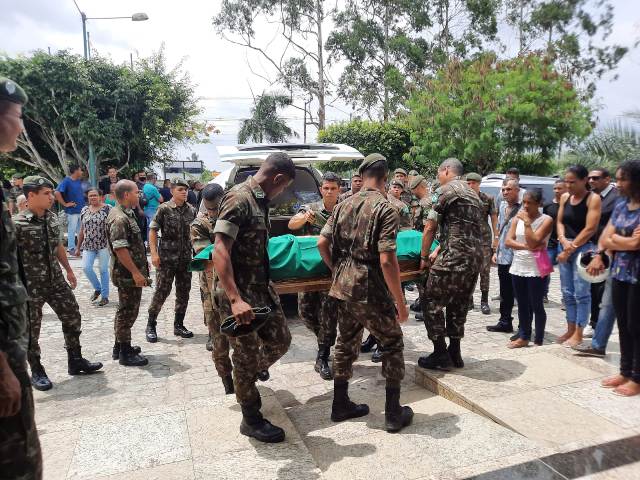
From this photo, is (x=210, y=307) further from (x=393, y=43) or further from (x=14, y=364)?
(x=393, y=43)

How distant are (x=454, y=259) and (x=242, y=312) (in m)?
1.96

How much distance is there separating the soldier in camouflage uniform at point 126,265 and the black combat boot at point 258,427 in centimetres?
208

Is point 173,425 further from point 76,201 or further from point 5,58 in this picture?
point 5,58

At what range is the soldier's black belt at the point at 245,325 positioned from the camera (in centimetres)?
273

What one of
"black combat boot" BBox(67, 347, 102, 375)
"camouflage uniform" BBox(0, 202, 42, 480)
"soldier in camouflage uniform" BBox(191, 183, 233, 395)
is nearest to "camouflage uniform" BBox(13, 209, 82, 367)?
"black combat boot" BBox(67, 347, 102, 375)

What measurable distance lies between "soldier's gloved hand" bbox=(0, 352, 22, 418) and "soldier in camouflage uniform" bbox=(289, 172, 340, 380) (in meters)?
2.65

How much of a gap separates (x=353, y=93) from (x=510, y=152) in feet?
47.7

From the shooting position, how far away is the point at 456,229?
3857 millimetres

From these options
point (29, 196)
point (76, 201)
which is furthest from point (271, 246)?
point (76, 201)

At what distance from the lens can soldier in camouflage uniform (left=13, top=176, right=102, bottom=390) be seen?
4.07 metres

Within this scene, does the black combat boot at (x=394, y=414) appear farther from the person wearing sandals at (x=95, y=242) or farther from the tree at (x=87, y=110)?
the tree at (x=87, y=110)

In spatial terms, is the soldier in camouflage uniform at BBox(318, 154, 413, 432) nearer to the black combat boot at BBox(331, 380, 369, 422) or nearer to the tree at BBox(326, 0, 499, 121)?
the black combat boot at BBox(331, 380, 369, 422)

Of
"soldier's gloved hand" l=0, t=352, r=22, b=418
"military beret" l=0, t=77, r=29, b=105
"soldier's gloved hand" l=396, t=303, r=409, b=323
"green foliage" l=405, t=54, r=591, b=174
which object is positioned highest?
"green foliage" l=405, t=54, r=591, b=174

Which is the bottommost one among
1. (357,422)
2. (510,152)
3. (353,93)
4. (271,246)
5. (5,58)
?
(357,422)
